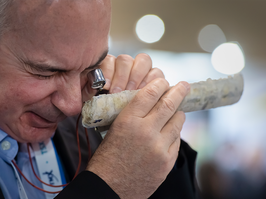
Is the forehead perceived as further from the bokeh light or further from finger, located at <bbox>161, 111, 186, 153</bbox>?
the bokeh light

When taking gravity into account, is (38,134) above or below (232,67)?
above

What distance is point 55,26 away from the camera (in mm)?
645

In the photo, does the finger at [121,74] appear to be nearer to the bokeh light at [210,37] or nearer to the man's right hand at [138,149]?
the man's right hand at [138,149]

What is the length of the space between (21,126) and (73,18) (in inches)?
17.2

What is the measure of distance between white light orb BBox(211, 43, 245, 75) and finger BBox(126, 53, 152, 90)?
7.55ft

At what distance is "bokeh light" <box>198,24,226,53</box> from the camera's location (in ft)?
10.6

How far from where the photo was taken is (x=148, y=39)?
13.6 feet

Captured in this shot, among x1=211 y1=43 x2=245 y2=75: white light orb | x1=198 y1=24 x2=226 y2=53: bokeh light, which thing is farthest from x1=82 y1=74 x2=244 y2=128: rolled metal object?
x1=198 y1=24 x2=226 y2=53: bokeh light

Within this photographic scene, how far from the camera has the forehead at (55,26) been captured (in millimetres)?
624

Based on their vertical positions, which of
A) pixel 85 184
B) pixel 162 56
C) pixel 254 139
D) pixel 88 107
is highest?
pixel 88 107

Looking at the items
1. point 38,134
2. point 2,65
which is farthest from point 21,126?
point 2,65

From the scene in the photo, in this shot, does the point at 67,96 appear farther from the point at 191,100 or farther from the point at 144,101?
the point at 191,100

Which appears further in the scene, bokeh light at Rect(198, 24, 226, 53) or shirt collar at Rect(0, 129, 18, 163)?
bokeh light at Rect(198, 24, 226, 53)

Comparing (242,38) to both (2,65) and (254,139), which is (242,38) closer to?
(254,139)
